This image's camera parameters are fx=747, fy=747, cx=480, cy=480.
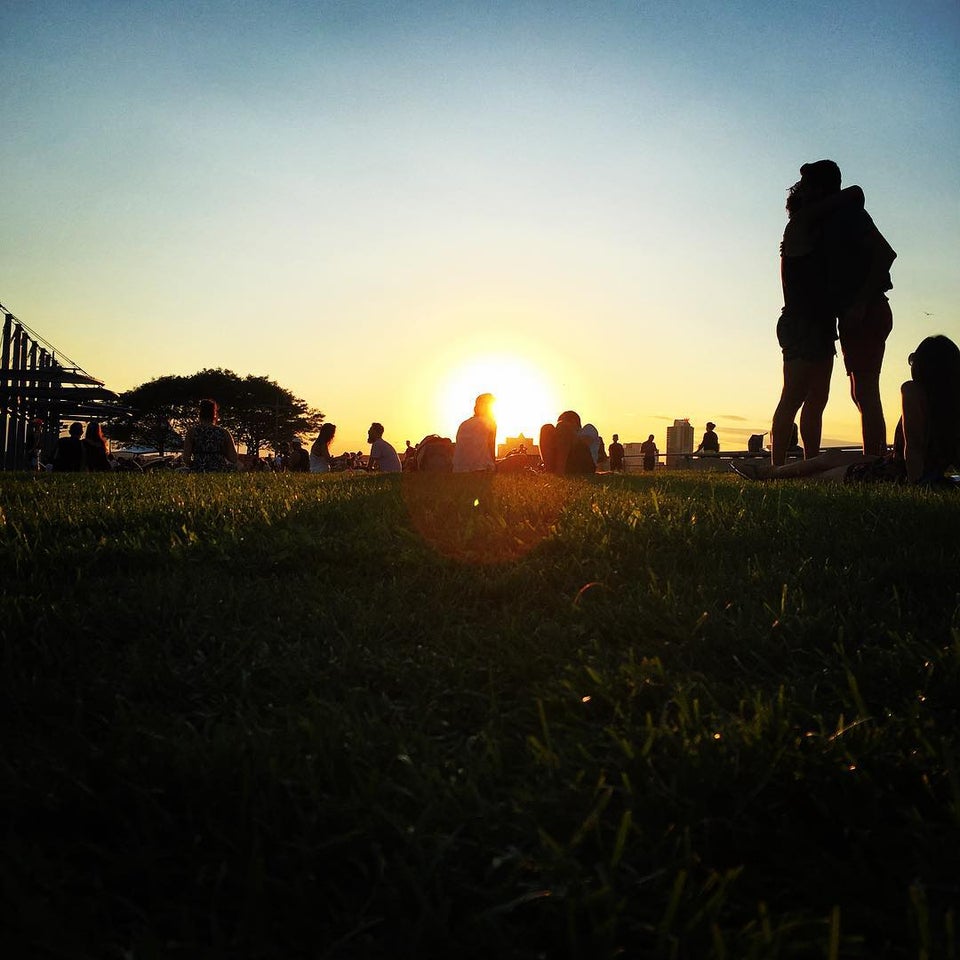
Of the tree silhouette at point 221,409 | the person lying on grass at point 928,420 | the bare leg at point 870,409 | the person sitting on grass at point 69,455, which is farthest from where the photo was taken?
the tree silhouette at point 221,409

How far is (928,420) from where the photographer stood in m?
6.33

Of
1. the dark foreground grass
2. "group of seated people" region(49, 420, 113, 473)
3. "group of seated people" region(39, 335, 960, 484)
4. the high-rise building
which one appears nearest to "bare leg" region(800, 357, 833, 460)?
"group of seated people" region(39, 335, 960, 484)

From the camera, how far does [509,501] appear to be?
15.7ft

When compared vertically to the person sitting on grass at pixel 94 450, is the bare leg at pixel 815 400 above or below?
above

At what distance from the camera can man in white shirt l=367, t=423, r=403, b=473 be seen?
51.2 ft

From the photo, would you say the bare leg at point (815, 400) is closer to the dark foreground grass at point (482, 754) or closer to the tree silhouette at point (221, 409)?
the dark foreground grass at point (482, 754)

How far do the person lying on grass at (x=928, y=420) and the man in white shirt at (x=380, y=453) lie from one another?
10415mm

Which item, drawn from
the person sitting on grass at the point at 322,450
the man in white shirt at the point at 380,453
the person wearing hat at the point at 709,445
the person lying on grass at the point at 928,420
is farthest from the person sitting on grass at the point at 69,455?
the person wearing hat at the point at 709,445

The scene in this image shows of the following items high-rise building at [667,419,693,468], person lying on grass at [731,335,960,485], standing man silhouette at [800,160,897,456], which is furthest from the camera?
high-rise building at [667,419,693,468]

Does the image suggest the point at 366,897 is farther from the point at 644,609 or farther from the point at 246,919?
the point at 644,609

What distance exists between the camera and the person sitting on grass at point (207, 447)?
40.6 ft

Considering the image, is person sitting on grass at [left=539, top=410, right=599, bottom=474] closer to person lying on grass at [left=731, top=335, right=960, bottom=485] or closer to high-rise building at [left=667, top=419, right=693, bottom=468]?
person lying on grass at [left=731, top=335, right=960, bottom=485]

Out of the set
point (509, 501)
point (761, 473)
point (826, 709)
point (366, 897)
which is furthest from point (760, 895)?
point (761, 473)

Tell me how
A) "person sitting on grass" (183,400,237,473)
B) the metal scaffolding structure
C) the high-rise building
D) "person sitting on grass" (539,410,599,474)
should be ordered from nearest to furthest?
"person sitting on grass" (539,410,599,474) → "person sitting on grass" (183,400,237,473) → the metal scaffolding structure → the high-rise building
